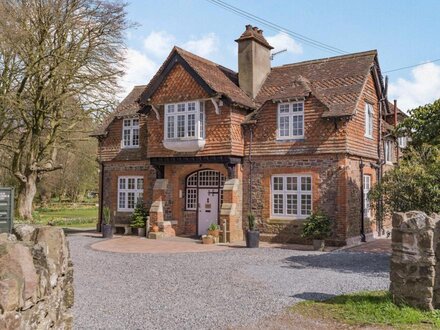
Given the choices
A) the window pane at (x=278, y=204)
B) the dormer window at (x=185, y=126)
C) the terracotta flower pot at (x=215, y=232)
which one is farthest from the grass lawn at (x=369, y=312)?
the dormer window at (x=185, y=126)

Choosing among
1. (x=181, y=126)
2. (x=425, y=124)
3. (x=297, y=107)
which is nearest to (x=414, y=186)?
(x=425, y=124)

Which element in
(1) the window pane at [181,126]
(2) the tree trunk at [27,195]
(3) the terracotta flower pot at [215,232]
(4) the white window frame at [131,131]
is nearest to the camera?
(3) the terracotta flower pot at [215,232]

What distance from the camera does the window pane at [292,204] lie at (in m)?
19.6

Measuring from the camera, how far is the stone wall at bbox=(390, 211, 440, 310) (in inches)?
318

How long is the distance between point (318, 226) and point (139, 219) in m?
9.84

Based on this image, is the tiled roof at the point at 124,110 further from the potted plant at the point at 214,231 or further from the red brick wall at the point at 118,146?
the potted plant at the point at 214,231

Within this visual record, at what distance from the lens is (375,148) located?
2206cm

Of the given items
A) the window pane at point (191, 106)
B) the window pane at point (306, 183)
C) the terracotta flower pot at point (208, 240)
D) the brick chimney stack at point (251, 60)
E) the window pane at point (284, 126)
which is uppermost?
the brick chimney stack at point (251, 60)

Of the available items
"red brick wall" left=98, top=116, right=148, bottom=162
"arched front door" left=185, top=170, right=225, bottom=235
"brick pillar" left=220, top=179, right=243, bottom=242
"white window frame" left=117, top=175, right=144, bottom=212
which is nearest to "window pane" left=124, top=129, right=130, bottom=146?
"red brick wall" left=98, top=116, right=148, bottom=162

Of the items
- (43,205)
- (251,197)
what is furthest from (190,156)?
(43,205)

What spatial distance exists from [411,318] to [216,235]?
1292cm

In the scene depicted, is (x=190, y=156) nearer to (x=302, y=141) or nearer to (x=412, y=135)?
(x=302, y=141)

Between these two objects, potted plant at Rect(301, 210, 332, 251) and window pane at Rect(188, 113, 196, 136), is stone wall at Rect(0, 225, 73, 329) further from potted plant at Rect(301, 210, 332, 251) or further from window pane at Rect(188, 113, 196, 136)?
window pane at Rect(188, 113, 196, 136)

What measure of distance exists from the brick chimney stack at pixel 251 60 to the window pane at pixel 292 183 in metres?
5.18
